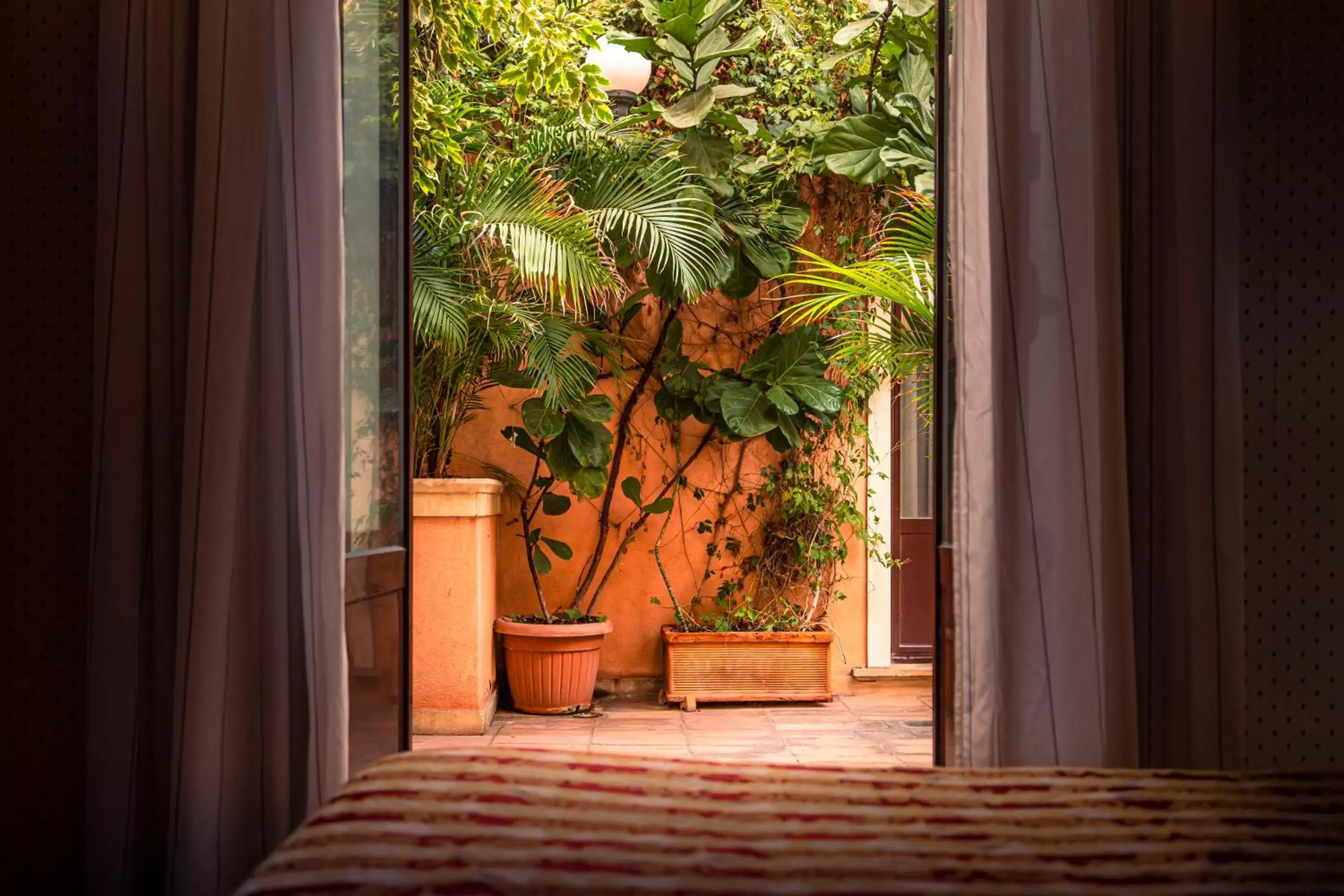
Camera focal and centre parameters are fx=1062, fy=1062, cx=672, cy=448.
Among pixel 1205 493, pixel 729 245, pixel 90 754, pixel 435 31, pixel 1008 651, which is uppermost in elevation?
pixel 435 31

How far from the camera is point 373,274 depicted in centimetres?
227

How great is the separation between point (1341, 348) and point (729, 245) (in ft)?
10.9

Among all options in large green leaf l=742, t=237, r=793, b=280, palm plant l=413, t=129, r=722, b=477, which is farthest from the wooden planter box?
large green leaf l=742, t=237, r=793, b=280

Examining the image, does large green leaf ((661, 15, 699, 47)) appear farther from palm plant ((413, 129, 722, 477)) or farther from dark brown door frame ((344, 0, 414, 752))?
dark brown door frame ((344, 0, 414, 752))

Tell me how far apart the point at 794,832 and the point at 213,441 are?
1.06m

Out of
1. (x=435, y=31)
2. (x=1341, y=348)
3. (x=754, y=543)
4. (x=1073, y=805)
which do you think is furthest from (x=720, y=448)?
(x=1073, y=805)

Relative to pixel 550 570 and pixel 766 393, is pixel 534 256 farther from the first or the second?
pixel 550 570

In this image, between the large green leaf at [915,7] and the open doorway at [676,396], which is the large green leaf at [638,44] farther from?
the large green leaf at [915,7]

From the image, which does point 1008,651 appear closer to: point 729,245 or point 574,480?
point 574,480

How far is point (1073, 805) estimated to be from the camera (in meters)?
1.15

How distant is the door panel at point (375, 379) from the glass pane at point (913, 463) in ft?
11.9

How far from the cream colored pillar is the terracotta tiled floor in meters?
0.12

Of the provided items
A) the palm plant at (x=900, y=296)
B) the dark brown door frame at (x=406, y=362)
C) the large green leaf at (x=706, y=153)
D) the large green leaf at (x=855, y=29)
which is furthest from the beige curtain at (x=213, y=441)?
the large green leaf at (x=855, y=29)

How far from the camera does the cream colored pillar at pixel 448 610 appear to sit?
13.9 ft
